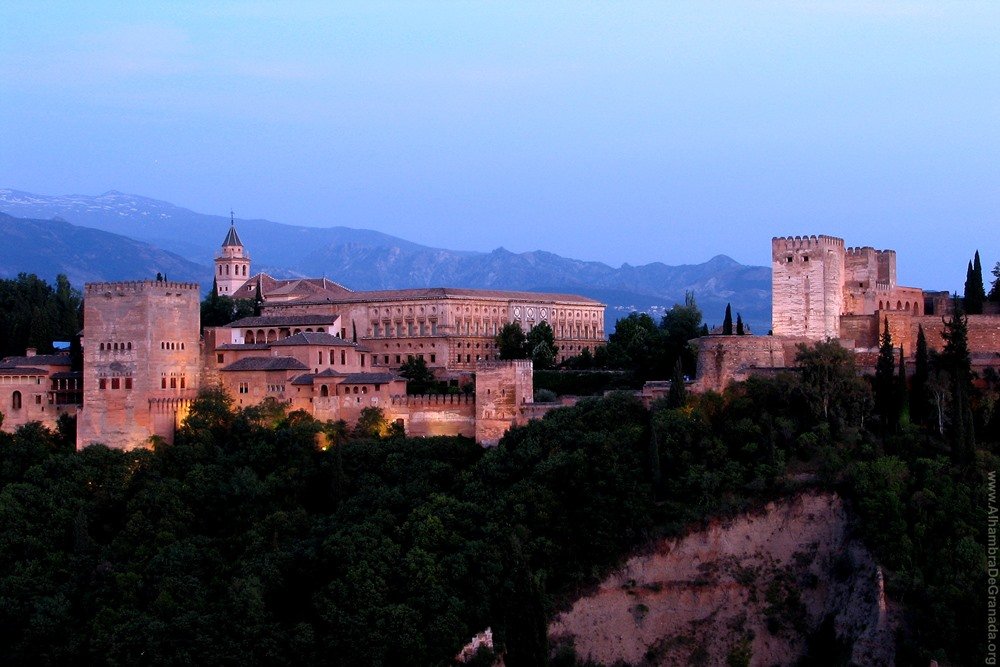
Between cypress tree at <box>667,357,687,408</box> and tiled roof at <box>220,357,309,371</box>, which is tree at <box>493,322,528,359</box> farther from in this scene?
cypress tree at <box>667,357,687,408</box>

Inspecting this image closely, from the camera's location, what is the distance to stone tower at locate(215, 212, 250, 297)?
91562 mm

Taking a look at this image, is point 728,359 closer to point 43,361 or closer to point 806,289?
point 806,289

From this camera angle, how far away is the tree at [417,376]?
54694 millimetres

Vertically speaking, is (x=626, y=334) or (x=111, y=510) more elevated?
(x=626, y=334)

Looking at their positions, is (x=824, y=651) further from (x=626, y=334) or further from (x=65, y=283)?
(x=65, y=283)

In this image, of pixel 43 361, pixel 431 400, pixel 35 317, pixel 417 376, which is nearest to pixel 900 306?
pixel 431 400

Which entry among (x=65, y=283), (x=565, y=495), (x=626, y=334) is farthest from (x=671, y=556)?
(x=65, y=283)

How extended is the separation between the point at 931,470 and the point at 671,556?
277 inches

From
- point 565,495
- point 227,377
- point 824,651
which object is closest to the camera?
point 824,651

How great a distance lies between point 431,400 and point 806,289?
12.7 metres

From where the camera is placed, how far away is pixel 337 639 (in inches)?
1431

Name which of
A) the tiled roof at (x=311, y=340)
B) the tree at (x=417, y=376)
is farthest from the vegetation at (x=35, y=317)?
the tree at (x=417, y=376)

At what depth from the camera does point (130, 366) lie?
159 ft

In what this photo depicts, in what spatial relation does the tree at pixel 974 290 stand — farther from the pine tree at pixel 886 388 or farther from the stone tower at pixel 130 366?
the stone tower at pixel 130 366
